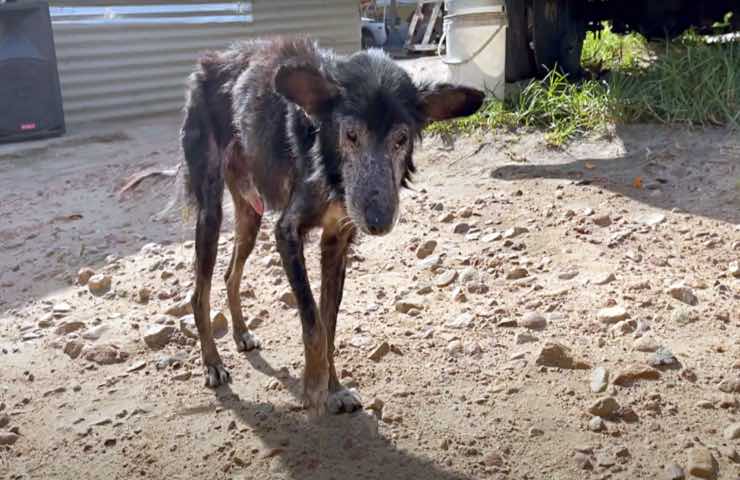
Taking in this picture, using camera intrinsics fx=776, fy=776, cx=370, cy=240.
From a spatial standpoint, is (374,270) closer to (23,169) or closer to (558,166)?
(558,166)

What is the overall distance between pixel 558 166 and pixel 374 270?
1892mm

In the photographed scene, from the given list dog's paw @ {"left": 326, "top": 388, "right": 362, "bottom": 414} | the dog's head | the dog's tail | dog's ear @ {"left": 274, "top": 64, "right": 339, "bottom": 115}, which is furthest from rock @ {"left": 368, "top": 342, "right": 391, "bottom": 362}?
dog's ear @ {"left": 274, "top": 64, "right": 339, "bottom": 115}

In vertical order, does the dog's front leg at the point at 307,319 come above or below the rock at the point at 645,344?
above

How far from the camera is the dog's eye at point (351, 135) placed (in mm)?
2883

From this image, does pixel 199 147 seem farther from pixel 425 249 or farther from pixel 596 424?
pixel 596 424

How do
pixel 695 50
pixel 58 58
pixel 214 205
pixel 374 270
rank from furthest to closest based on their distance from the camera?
pixel 58 58 < pixel 695 50 < pixel 374 270 < pixel 214 205

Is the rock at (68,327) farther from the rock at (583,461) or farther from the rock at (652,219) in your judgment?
the rock at (652,219)

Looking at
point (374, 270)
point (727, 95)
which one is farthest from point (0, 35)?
point (727, 95)

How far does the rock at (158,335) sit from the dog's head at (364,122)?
1427 millimetres

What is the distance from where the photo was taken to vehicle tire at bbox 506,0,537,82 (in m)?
7.07

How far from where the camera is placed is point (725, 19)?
7020 mm

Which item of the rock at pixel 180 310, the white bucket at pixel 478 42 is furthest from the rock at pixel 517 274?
the white bucket at pixel 478 42

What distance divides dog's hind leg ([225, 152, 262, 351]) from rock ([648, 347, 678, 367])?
72.3 inches

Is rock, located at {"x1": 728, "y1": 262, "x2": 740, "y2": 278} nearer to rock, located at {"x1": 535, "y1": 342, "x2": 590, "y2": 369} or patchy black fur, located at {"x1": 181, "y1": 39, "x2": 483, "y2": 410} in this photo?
rock, located at {"x1": 535, "y1": 342, "x2": 590, "y2": 369}
